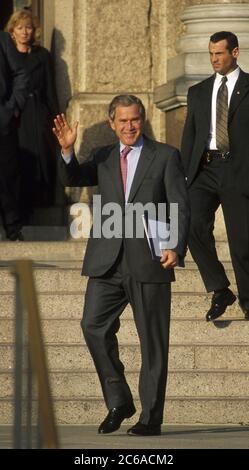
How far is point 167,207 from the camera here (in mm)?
10477

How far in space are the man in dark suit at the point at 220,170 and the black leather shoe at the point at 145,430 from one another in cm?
164

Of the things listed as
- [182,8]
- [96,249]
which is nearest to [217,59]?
[96,249]

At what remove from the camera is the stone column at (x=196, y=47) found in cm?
1398

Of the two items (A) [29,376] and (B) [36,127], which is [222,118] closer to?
(B) [36,127]

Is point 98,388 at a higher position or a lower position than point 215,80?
lower

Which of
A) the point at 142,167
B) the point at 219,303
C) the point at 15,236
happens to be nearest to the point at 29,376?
the point at 142,167

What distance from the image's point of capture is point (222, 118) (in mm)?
11961

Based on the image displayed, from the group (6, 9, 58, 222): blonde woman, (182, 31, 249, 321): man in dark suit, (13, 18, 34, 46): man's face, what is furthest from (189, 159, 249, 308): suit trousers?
(6, 9, 58, 222): blonde woman

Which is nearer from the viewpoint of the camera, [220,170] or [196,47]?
[220,170]

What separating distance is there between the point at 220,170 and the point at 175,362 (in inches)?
49.7

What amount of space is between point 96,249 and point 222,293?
1718 millimetres

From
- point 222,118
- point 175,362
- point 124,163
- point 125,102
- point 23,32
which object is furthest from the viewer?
point 23,32

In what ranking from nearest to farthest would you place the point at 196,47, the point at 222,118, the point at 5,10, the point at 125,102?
1. the point at 125,102
2. the point at 222,118
3. the point at 196,47
4. the point at 5,10
